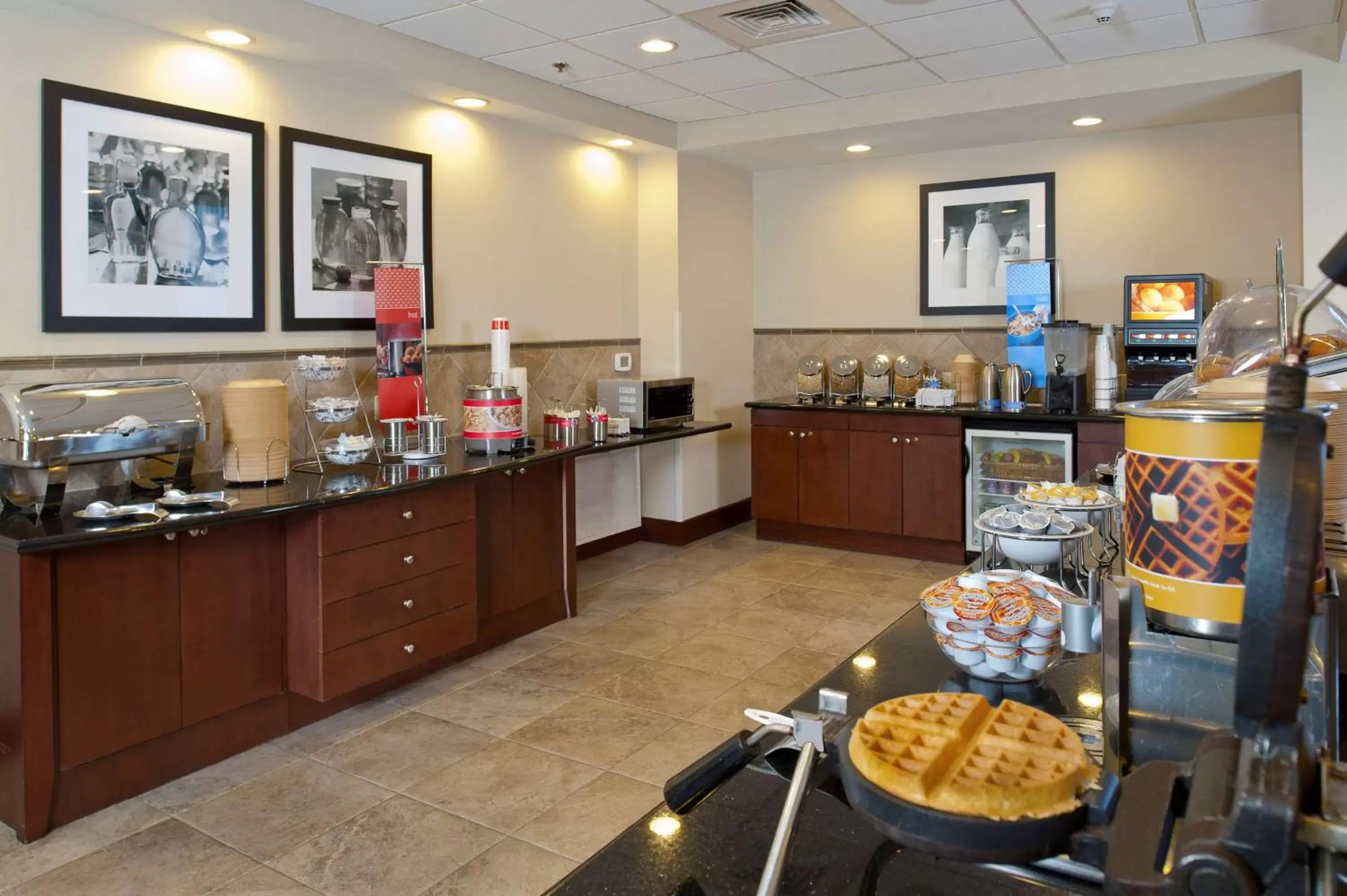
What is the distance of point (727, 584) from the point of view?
5512 millimetres

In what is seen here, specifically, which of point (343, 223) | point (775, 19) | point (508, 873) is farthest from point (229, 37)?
point (508, 873)

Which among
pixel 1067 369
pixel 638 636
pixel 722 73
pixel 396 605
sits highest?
pixel 722 73

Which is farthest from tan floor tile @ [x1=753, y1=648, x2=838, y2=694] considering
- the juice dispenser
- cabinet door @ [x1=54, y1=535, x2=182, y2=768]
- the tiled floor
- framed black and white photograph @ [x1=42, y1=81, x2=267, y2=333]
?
framed black and white photograph @ [x1=42, y1=81, x2=267, y2=333]

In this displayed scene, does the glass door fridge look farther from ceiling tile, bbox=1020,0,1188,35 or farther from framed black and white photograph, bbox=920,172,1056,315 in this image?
ceiling tile, bbox=1020,0,1188,35

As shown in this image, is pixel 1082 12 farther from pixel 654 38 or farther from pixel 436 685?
pixel 436 685

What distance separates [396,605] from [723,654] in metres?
1.44

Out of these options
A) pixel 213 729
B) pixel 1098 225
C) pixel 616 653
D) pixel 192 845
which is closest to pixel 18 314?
pixel 213 729

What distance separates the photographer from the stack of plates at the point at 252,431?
352 centimetres

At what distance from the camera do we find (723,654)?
4.32 metres

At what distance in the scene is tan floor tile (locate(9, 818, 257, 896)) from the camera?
8.25 feet

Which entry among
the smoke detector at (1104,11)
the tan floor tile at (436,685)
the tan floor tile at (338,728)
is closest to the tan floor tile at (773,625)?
the tan floor tile at (436,685)

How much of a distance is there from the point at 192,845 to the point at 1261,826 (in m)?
2.86

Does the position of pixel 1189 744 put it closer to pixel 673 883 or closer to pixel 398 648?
pixel 673 883

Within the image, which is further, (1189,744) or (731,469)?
(731,469)
